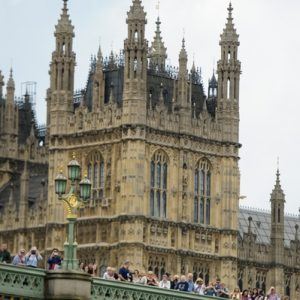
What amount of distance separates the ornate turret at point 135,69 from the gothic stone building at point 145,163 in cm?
5

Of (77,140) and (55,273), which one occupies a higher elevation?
(77,140)

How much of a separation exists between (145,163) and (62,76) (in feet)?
25.0

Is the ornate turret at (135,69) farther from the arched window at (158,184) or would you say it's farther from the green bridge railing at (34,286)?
the green bridge railing at (34,286)

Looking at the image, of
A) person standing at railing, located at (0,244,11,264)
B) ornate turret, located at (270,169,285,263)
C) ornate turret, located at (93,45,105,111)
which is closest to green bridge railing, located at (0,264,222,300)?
person standing at railing, located at (0,244,11,264)

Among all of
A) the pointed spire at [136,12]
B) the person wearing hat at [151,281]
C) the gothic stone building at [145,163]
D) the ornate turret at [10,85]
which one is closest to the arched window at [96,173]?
the gothic stone building at [145,163]

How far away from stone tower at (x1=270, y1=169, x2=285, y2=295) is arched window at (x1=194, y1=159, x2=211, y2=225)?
8.66 metres

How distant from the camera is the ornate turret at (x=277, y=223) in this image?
121625 mm

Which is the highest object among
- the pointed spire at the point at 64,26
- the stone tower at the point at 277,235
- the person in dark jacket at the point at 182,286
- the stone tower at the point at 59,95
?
the pointed spire at the point at 64,26

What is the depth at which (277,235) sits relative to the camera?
121938 mm

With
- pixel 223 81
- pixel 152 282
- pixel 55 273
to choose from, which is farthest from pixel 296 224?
pixel 55 273

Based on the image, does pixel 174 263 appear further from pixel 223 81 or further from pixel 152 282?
pixel 152 282

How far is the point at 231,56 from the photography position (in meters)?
117

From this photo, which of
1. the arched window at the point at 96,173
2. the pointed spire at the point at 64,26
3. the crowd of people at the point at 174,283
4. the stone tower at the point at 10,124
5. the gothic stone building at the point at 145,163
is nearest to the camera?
the crowd of people at the point at 174,283

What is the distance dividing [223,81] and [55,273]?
5953 cm
